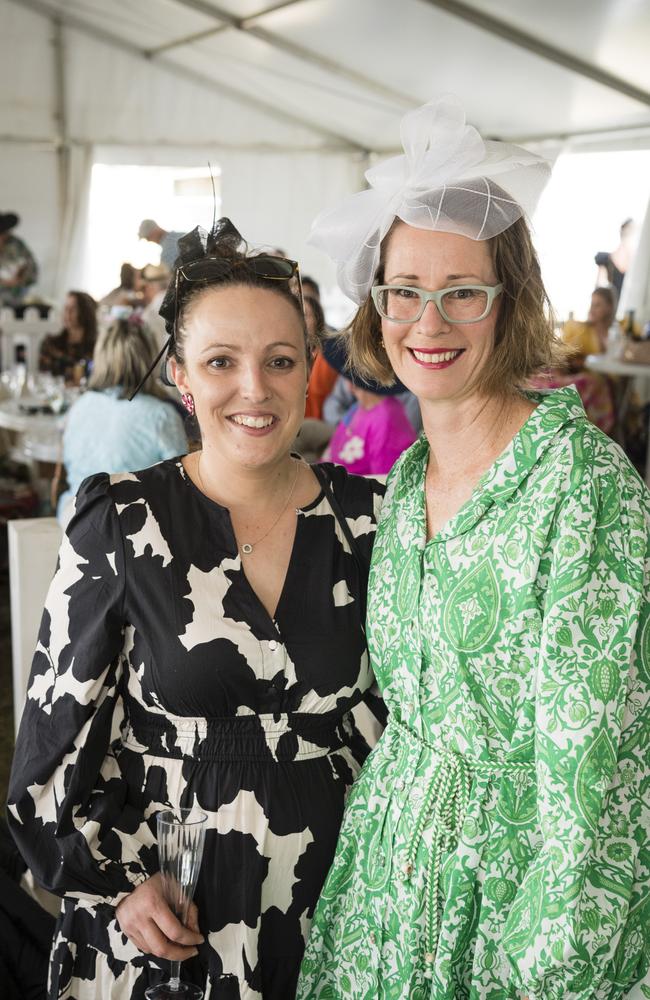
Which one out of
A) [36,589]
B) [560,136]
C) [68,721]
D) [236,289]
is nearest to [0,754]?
[36,589]

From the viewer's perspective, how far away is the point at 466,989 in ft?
4.74

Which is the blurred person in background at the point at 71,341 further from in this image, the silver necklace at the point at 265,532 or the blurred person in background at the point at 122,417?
the silver necklace at the point at 265,532

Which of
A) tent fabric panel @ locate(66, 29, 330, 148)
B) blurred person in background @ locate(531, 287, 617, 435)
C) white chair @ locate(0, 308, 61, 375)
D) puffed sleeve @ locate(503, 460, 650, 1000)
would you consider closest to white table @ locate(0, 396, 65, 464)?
white chair @ locate(0, 308, 61, 375)

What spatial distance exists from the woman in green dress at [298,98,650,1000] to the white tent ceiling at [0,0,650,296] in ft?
23.1

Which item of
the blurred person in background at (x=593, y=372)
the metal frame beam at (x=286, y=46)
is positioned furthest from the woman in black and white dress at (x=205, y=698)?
the metal frame beam at (x=286, y=46)

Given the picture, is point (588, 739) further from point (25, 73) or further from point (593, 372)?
point (25, 73)

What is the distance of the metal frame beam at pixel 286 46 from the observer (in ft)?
35.4

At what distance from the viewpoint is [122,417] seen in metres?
4.38

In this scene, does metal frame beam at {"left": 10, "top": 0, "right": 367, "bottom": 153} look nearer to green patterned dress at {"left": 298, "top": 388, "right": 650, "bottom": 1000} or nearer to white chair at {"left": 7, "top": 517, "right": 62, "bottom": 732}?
white chair at {"left": 7, "top": 517, "right": 62, "bottom": 732}

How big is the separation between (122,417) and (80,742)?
2964mm

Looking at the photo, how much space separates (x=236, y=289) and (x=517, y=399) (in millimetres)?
477

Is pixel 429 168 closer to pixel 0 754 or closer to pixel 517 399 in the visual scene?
pixel 517 399

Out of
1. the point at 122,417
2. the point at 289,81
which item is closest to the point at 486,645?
the point at 122,417

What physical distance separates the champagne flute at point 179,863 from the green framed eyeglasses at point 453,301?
0.78 meters
